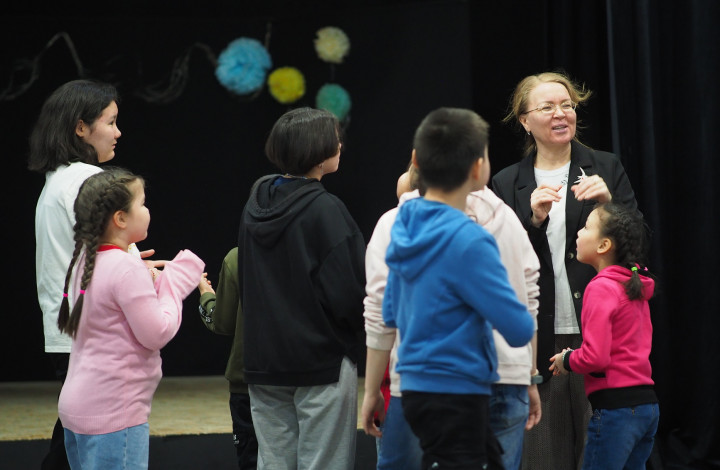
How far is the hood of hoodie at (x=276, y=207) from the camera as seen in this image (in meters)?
2.33

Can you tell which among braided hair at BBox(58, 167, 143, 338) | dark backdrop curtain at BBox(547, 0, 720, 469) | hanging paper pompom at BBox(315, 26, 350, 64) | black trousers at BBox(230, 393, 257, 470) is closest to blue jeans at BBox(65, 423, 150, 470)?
braided hair at BBox(58, 167, 143, 338)

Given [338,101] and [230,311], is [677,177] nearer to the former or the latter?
[230,311]

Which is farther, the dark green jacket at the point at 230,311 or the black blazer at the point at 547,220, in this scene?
the dark green jacket at the point at 230,311

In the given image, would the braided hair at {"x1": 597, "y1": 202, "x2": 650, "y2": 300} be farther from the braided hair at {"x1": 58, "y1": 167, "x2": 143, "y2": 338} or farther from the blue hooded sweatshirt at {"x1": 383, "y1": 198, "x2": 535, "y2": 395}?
the braided hair at {"x1": 58, "y1": 167, "x2": 143, "y2": 338}

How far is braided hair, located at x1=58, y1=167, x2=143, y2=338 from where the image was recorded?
2.19 m

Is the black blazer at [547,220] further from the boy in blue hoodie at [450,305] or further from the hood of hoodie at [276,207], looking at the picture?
the boy in blue hoodie at [450,305]

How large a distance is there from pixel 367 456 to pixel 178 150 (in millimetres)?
2897

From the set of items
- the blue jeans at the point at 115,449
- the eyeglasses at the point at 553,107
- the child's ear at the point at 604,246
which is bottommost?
the blue jeans at the point at 115,449

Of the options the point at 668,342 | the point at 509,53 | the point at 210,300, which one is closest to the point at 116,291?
the point at 210,300

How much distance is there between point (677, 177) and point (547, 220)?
1382 mm

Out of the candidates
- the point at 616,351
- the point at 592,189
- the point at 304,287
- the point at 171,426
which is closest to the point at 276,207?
the point at 304,287

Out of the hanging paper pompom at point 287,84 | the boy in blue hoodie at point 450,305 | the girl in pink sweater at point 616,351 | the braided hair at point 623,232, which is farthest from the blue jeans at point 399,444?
the hanging paper pompom at point 287,84

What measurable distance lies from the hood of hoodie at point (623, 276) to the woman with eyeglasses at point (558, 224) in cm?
20

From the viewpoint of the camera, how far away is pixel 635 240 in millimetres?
2547
